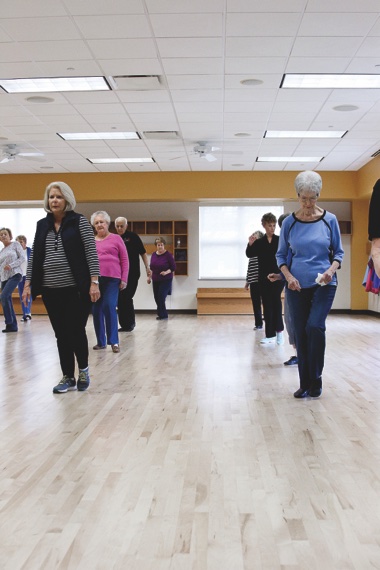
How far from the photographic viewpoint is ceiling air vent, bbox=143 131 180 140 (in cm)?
938

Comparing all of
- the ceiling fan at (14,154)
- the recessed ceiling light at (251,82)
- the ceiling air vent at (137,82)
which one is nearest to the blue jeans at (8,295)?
the ceiling fan at (14,154)

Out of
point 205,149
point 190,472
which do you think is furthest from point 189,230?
point 190,472

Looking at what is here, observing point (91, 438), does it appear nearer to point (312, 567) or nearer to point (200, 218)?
point (312, 567)

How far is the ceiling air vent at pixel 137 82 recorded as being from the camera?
6687 millimetres

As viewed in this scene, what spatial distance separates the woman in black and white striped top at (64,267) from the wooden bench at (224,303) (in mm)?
9087

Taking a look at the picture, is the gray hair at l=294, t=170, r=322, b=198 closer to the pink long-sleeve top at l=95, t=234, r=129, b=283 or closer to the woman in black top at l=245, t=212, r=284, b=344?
the woman in black top at l=245, t=212, r=284, b=344

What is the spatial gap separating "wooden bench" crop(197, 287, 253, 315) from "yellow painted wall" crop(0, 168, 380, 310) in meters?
2.03

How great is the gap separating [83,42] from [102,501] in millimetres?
4512

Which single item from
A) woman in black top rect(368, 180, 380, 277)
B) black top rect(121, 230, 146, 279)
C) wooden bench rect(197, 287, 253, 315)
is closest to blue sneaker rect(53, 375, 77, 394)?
woman in black top rect(368, 180, 380, 277)

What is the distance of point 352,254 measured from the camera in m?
13.5

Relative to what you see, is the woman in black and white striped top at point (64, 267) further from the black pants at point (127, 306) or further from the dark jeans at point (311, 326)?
the black pants at point (127, 306)

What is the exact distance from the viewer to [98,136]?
9.66 metres

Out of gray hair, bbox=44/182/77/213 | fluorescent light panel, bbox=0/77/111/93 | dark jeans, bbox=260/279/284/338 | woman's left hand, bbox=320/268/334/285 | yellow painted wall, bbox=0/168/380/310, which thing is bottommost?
dark jeans, bbox=260/279/284/338

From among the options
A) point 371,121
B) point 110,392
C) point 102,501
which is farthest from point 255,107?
point 102,501
